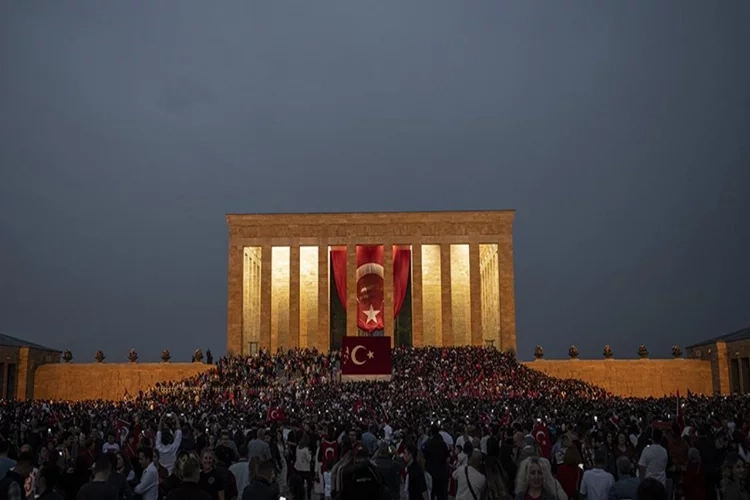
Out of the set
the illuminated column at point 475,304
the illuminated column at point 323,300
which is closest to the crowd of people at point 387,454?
the illuminated column at point 475,304

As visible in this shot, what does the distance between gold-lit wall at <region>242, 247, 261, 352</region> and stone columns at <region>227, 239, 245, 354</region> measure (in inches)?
22.6

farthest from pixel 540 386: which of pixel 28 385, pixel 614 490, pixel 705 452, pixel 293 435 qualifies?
pixel 28 385

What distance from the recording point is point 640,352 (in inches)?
1976

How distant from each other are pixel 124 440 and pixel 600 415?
12.8 m

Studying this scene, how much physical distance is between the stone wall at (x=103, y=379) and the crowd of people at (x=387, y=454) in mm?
17260

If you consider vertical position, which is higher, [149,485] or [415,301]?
[415,301]

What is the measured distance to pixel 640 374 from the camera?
48875 mm

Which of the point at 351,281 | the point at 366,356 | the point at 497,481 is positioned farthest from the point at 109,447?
the point at 351,281

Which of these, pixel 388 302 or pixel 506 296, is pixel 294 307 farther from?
pixel 506 296

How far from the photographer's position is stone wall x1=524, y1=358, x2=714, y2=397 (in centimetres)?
4862

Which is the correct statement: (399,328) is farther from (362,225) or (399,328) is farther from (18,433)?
(18,433)

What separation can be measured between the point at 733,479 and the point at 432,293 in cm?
4657

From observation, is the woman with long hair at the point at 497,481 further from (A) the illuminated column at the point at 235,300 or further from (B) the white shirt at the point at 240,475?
(A) the illuminated column at the point at 235,300

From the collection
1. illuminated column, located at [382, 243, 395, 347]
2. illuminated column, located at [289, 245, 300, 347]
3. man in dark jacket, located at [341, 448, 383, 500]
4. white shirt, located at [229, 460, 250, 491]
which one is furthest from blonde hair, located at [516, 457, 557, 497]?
illuminated column, located at [289, 245, 300, 347]
